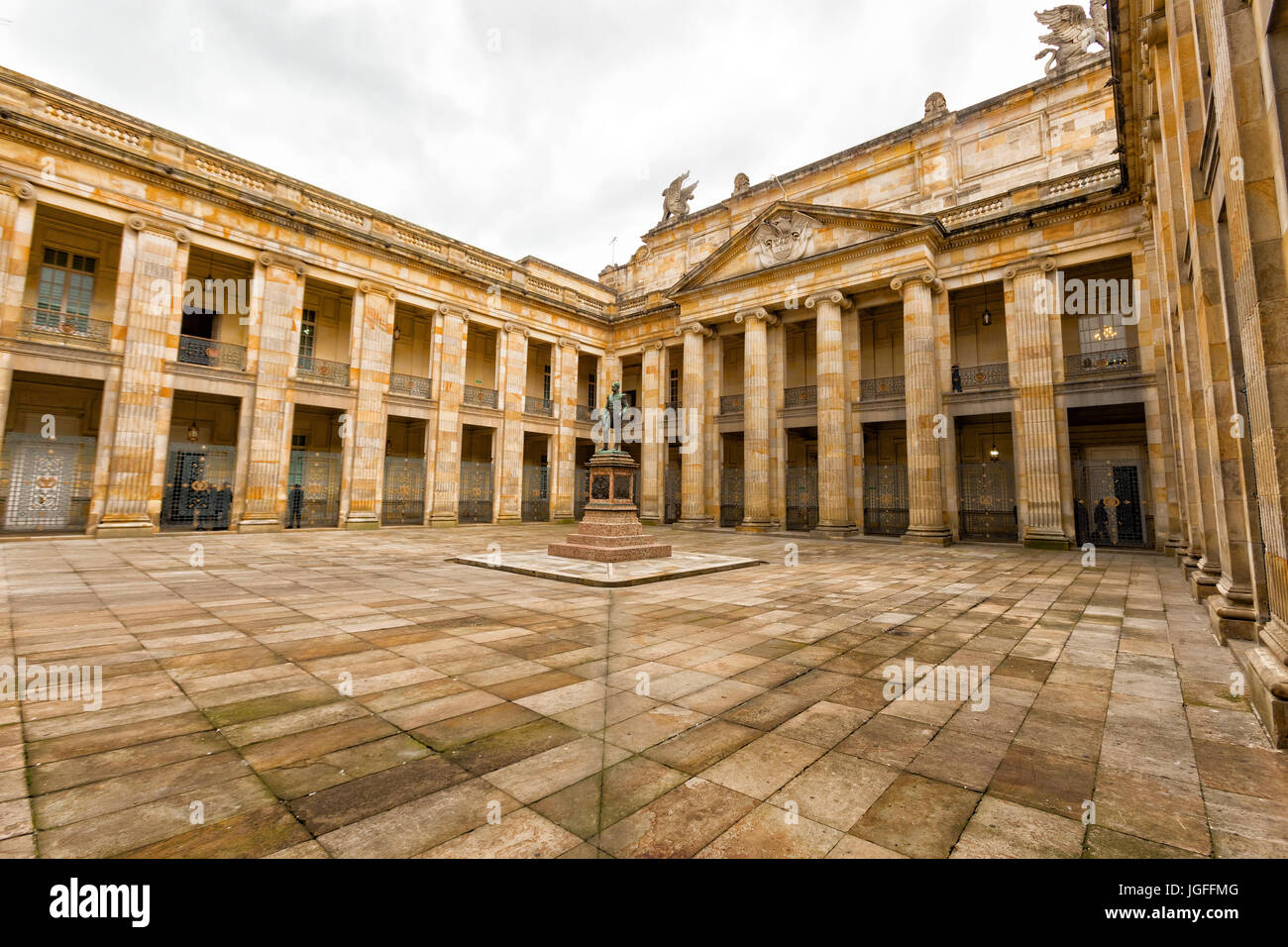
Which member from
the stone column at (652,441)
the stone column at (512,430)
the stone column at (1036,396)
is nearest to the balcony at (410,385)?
the stone column at (512,430)

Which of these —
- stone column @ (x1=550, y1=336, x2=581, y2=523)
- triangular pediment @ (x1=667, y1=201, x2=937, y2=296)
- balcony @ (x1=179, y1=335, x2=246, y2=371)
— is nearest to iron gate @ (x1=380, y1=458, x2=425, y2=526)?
balcony @ (x1=179, y1=335, x2=246, y2=371)

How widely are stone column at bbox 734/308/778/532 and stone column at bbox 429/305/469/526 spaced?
36.0ft

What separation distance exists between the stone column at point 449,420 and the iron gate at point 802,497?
42.9 feet

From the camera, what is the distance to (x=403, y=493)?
19625 millimetres

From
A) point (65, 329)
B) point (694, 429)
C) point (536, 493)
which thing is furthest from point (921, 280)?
point (65, 329)

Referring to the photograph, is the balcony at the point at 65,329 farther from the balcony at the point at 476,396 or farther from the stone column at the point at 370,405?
the balcony at the point at 476,396

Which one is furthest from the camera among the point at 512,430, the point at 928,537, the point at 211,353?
the point at 512,430

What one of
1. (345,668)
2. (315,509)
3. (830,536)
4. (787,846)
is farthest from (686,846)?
(315,509)

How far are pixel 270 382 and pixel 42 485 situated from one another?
6.11m

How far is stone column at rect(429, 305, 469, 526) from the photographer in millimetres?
19641

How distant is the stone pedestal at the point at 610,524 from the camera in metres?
10.6

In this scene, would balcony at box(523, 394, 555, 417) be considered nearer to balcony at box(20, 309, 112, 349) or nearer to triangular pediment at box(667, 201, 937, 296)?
triangular pediment at box(667, 201, 937, 296)

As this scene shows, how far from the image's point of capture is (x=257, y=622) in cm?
527

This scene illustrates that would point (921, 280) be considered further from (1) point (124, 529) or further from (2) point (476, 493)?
(1) point (124, 529)
